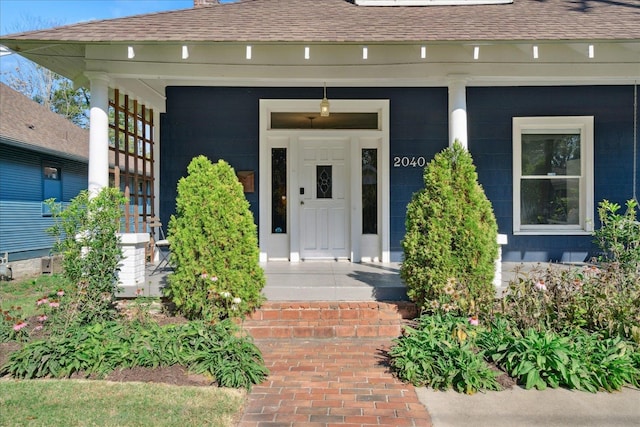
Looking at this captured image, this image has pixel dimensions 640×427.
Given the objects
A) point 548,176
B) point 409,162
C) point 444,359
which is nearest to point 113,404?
point 444,359

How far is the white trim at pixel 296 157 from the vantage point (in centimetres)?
708

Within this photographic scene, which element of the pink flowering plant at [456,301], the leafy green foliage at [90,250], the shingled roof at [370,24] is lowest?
the pink flowering plant at [456,301]

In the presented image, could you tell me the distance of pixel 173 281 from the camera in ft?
Answer: 14.9

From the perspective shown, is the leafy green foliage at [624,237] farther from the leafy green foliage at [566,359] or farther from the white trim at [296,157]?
the white trim at [296,157]

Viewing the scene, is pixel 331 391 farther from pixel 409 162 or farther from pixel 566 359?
pixel 409 162

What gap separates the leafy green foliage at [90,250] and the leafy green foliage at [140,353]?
14.1 inches

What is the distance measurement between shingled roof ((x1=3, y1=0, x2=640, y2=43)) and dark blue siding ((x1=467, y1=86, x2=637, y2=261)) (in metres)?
1.36

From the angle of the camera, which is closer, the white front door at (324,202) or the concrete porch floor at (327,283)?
the concrete porch floor at (327,283)

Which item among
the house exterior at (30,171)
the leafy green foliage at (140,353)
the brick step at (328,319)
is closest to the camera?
the leafy green foliage at (140,353)

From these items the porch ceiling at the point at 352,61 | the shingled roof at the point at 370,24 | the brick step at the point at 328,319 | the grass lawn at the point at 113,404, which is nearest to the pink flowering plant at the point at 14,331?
the grass lawn at the point at 113,404

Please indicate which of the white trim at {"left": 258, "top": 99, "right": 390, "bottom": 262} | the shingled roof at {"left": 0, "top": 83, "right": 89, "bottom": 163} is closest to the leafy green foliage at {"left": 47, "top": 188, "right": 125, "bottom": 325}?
the white trim at {"left": 258, "top": 99, "right": 390, "bottom": 262}

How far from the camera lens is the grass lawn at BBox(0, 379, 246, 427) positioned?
2.85 m

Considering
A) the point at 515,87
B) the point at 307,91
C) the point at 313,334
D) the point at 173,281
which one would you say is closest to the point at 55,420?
the point at 173,281

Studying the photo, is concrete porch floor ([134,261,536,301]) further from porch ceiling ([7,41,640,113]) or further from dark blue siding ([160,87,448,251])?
porch ceiling ([7,41,640,113])
